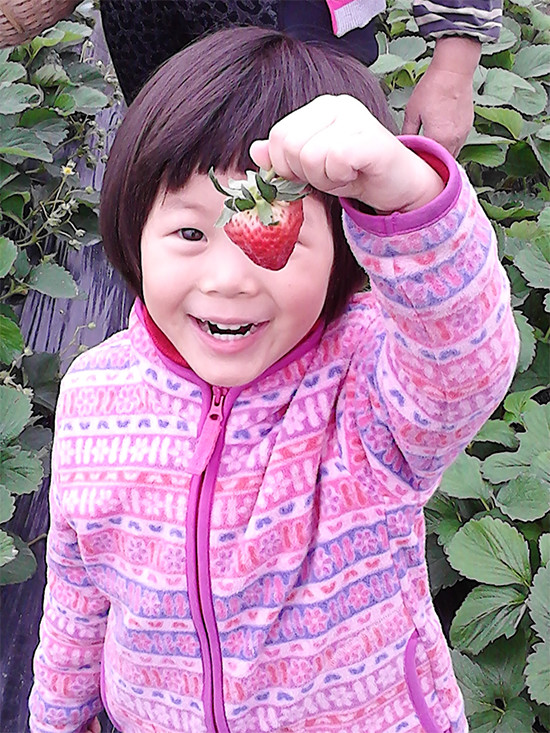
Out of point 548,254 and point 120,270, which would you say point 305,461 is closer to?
point 120,270

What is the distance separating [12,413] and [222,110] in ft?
3.64

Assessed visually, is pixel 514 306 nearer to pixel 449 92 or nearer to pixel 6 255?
pixel 449 92

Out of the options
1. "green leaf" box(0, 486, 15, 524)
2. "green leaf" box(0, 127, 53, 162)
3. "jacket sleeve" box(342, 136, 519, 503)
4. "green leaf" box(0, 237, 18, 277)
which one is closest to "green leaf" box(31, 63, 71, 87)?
"green leaf" box(0, 127, 53, 162)

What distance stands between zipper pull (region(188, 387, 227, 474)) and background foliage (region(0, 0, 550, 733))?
747mm

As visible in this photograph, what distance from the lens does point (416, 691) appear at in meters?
1.01

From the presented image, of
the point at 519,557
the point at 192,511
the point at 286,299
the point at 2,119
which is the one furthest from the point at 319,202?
the point at 2,119

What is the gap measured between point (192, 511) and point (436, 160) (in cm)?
45

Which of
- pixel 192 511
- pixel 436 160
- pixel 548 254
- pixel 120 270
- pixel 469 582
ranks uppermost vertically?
pixel 436 160

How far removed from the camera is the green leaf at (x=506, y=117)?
2455 millimetres

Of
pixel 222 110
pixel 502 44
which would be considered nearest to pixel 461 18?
pixel 222 110

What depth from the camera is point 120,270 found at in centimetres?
101

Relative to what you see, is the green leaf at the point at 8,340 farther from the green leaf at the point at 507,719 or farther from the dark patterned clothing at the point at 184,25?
the green leaf at the point at 507,719

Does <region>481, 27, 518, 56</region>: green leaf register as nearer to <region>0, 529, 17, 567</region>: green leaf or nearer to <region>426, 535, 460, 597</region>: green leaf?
<region>426, 535, 460, 597</region>: green leaf

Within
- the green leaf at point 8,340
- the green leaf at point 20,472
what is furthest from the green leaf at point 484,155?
the green leaf at point 20,472
